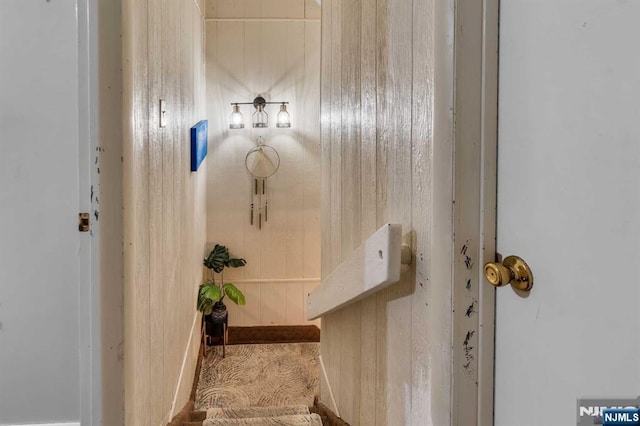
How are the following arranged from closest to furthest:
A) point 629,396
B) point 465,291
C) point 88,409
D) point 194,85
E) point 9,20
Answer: point 629,396, point 465,291, point 88,409, point 9,20, point 194,85

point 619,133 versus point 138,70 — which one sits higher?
point 138,70

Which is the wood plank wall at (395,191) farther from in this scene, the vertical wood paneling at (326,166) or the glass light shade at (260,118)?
the glass light shade at (260,118)

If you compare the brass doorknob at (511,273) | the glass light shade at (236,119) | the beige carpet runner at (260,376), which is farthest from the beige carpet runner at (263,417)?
the glass light shade at (236,119)

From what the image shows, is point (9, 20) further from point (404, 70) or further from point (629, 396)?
point (629, 396)

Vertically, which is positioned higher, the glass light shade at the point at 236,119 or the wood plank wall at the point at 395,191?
the glass light shade at the point at 236,119

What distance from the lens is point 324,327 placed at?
92.5 inches

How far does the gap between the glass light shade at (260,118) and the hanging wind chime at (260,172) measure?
A: 0.43 feet

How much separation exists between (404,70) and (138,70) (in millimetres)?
747

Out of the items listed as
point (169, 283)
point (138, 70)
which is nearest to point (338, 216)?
point (169, 283)

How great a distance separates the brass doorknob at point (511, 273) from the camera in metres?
0.71

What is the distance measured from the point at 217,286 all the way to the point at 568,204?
11.0ft

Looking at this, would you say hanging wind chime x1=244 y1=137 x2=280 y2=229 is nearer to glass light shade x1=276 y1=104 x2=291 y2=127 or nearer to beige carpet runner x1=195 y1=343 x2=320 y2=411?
glass light shade x1=276 y1=104 x2=291 y2=127

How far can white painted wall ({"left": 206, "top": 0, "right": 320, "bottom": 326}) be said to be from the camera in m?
4.18

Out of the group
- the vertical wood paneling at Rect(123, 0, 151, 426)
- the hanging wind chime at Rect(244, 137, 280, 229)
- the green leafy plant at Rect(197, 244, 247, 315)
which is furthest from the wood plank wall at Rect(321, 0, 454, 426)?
the hanging wind chime at Rect(244, 137, 280, 229)
